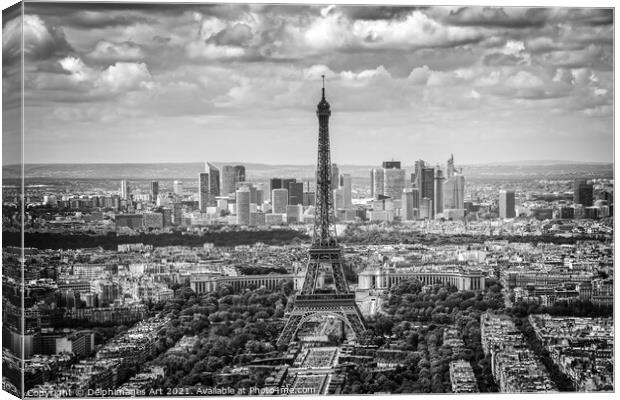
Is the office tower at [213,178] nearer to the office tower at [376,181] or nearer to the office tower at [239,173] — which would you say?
the office tower at [239,173]

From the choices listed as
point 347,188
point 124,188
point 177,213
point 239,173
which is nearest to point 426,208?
point 347,188

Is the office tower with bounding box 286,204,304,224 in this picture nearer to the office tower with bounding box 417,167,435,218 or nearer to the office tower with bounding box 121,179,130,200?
the office tower with bounding box 417,167,435,218

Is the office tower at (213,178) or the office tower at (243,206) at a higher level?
the office tower at (213,178)

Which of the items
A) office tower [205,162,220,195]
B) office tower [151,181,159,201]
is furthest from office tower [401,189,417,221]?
office tower [151,181,159,201]

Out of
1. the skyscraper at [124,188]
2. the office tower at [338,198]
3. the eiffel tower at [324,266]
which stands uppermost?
the skyscraper at [124,188]

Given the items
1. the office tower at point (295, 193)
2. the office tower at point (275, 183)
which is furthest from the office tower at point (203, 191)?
the office tower at point (295, 193)

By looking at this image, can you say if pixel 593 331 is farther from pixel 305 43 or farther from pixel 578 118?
pixel 305 43

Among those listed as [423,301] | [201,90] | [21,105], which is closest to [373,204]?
[423,301]

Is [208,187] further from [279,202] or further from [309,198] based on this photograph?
[309,198]
